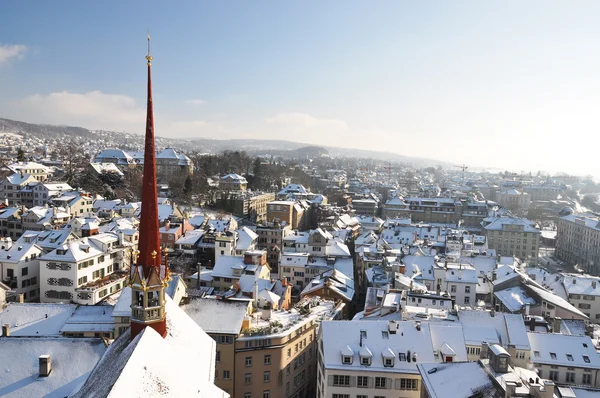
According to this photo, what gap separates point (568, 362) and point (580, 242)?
7446 centimetres

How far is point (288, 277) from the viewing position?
61.6 m

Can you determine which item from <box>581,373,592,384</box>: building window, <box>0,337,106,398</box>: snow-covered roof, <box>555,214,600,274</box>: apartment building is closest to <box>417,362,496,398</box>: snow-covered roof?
<box>581,373,592,384</box>: building window

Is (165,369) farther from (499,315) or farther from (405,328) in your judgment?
(499,315)

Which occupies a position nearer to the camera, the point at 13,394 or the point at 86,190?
the point at 13,394

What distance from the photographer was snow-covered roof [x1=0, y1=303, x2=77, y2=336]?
3459 centimetres

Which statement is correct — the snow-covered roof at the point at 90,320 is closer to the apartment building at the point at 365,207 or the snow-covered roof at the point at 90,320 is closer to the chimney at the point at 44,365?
the chimney at the point at 44,365

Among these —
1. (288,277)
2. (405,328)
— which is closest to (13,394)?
(405,328)

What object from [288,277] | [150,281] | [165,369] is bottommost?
[288,277]

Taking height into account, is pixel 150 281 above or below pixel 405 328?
above

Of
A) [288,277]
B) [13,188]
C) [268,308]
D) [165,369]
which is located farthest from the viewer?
[13,188]

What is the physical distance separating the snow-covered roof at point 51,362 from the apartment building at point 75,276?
25963 millimetres

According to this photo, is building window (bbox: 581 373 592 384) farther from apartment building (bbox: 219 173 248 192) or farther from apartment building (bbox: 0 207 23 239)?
apartment building (bbox: 219 173 248 192)

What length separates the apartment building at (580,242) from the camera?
9344 centimetres

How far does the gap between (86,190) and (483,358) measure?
289 ft
